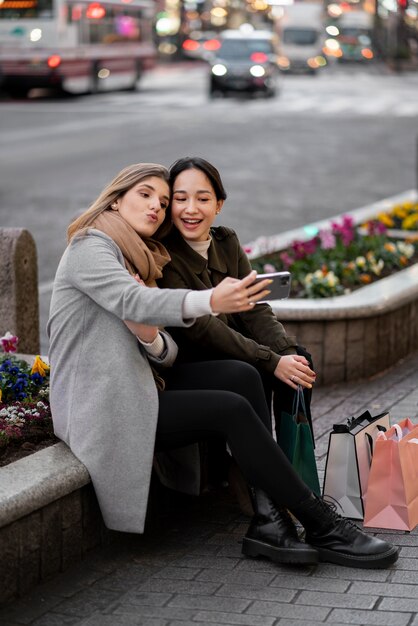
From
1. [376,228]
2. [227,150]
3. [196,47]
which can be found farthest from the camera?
[196,47]

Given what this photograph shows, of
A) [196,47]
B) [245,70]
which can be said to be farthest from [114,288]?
[196,47]

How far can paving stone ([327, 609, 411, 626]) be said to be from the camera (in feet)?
11.6

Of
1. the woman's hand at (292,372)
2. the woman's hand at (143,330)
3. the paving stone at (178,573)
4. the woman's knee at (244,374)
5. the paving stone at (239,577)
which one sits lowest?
the paving stone at (178,573)

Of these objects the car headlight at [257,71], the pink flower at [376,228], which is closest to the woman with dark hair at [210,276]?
the pink flower at [376,228]

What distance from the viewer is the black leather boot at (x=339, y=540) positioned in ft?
13.0

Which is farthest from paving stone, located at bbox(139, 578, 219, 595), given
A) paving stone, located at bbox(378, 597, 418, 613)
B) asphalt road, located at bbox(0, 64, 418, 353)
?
asphalt road, located at bbox(0, 64, 418, 353)

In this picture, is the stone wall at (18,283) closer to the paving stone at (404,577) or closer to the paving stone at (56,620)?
the paving stone at (56,620)

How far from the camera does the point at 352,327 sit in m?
6.48

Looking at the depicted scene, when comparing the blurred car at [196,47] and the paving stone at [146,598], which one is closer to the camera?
the paving stone at [146,598]

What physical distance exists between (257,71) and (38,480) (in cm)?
3089

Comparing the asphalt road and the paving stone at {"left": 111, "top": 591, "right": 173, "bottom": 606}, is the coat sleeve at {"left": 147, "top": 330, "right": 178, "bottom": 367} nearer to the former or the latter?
the paving stone at {"left": 111, "top": 591, "right": 173, "bottom": 606}

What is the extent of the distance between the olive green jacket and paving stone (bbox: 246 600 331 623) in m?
1.02

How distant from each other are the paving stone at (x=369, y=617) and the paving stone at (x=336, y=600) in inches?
1.7

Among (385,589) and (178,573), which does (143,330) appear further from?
(385,589)
